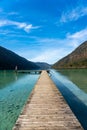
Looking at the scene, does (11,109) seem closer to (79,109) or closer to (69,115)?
(79,109)

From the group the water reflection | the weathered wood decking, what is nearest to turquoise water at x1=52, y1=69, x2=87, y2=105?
the water reflection

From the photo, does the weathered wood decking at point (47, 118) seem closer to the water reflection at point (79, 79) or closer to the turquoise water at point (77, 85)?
the turquoise water at point (77, 85)

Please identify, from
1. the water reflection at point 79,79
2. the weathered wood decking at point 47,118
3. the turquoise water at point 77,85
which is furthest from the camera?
the water reflection at point 79,79

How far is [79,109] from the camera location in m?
14.0

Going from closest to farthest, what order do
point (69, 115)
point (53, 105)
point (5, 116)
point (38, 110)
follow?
point (69, 115) → point (38, 110) → point (53, 105) → point (5, 116)

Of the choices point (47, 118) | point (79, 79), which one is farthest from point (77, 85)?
point (47, 118)

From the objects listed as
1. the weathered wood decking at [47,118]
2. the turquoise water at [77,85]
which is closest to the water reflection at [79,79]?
the turquoise water at [77,85]

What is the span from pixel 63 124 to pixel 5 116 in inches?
214

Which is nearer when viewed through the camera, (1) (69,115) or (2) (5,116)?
(1) (69,115)

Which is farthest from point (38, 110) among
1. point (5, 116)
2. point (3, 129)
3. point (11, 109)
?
point (11, 109)

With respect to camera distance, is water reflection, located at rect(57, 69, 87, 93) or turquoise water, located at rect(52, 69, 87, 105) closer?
turquoise water, located at rect(52, 69, 87, 105)

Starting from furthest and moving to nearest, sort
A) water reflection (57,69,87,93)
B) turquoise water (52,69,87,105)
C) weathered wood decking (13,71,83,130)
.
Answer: water reflection (57,69,87,93)
turquoise water (52,69,87,105)
weathered wood decking (13,71,83,130)

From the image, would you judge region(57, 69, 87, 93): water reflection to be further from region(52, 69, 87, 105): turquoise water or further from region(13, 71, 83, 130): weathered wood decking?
region(13, 71, 83, 130): weathered wood decking

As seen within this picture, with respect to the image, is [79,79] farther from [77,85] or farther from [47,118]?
[47,118]
